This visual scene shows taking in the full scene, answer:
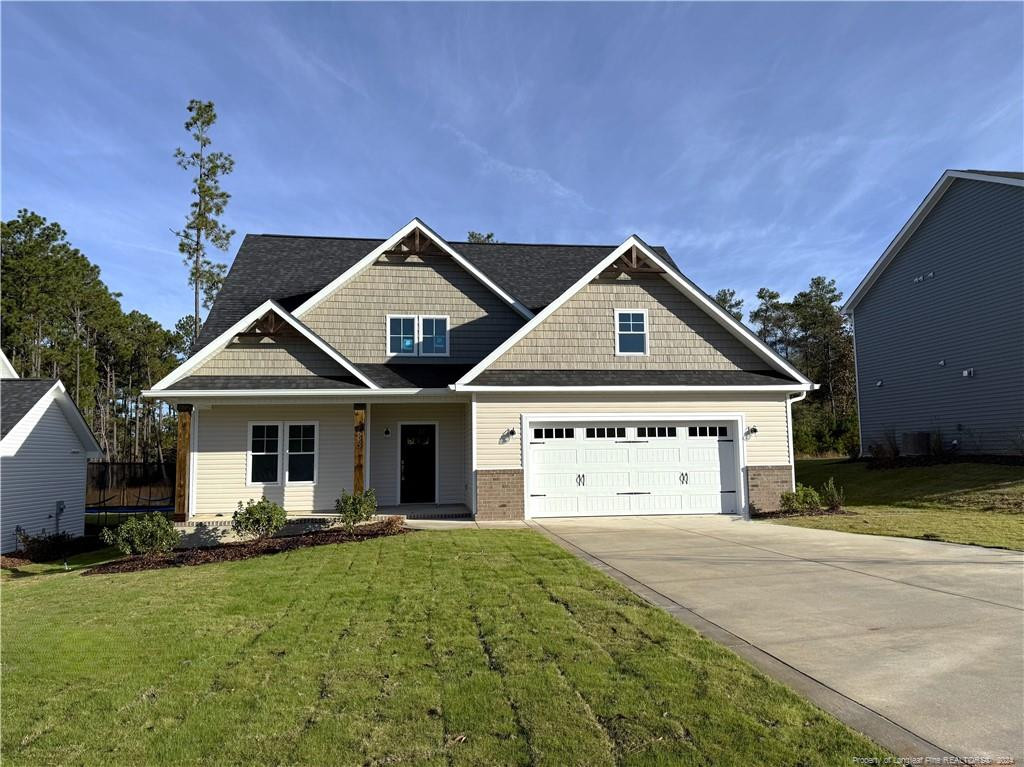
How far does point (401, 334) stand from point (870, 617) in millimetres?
13352

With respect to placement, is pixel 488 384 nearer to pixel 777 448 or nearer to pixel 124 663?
pixel 777 448

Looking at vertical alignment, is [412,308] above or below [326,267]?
below

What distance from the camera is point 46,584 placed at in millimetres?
10062

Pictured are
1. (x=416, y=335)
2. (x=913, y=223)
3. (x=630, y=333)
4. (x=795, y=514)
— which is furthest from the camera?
(x=913, y=223)

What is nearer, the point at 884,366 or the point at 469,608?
the point at 469,608

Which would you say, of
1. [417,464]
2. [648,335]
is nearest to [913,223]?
[648,335]

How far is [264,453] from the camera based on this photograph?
51.6 feet

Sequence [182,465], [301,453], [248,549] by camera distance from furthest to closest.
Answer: [301,453] → [182,465] → [248,549]

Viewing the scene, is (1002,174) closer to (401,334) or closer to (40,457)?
(401,334)

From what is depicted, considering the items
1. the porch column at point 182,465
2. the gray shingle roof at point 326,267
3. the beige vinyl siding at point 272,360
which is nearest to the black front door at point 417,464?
the beige vinyl siding at point 272,360

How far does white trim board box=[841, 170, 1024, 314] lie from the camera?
20.7 metres

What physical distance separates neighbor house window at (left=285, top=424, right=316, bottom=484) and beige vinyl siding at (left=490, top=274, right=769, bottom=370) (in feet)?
18.6

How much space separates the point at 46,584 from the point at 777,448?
15047 mm

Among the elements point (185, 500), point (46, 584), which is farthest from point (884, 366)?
point (46, 584)
